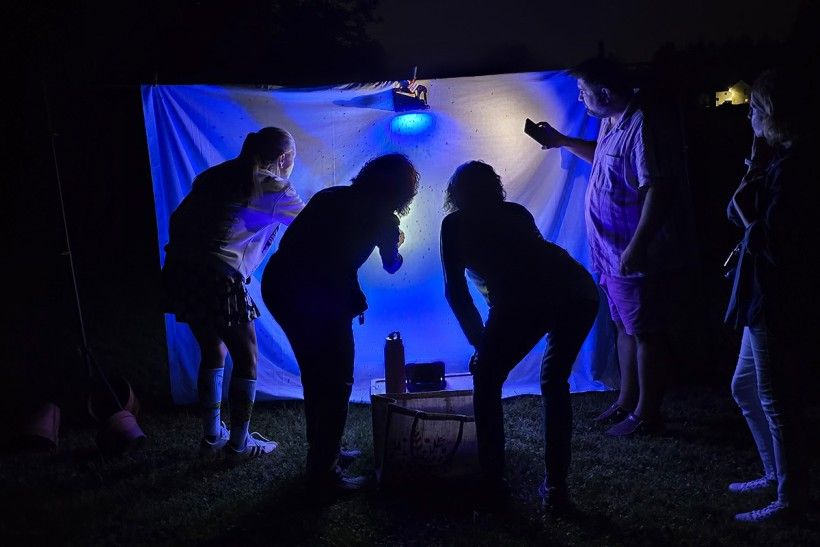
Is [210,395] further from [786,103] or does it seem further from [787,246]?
[786,103]

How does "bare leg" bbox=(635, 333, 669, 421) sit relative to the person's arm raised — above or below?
below

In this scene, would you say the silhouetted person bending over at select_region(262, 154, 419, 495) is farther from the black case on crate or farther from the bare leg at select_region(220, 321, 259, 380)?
the black case on crate

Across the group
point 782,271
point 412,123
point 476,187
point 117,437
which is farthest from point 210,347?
point 782,271

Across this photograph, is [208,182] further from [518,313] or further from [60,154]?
[60,154]

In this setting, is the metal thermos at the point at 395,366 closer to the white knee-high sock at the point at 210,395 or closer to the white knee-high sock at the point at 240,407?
the white knee-high sock at the point at 240,407

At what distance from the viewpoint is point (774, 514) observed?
2.60m

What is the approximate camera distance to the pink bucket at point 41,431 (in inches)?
150

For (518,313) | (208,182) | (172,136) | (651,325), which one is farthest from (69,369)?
(651,325)

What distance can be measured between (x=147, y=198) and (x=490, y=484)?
3.92 m

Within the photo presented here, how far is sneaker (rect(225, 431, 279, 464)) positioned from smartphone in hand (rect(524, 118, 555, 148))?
251 centimetres

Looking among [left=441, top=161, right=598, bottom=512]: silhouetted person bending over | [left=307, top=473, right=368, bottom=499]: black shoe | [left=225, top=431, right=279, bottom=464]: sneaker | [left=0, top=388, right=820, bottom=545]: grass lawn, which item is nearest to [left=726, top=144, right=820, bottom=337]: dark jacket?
[left=441, top=161, right=598, bottom=512]: silhouetted person bending over

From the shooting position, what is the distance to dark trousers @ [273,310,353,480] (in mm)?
2867

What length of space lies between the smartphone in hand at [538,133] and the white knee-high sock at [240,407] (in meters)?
2.32

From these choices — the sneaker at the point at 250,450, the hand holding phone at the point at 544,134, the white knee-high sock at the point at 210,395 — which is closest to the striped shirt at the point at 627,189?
the hand holding phone at the point at 544,134
